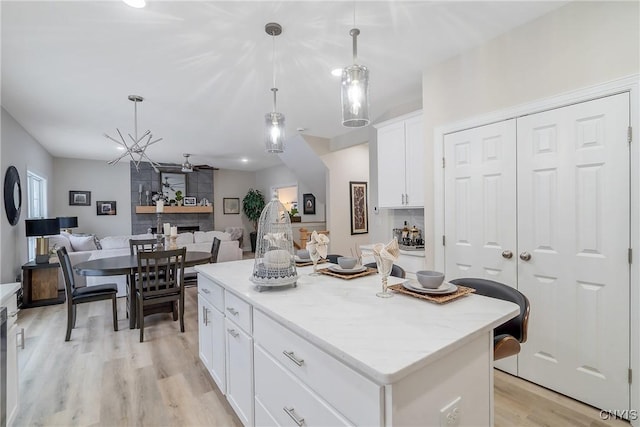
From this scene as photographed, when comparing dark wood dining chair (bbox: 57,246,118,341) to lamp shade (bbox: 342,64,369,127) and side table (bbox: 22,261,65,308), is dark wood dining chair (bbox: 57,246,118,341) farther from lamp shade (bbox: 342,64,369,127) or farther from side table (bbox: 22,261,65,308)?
lamp shade (bbox: 342,64,369,127)

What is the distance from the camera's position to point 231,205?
9.92m

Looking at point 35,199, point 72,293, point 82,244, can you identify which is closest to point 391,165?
point 72,293

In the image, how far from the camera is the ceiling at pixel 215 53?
204 centimetres

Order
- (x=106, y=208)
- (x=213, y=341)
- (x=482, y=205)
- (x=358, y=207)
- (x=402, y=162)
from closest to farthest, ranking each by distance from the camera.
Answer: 1. (x=213, y=341)
2. (x=482, y=205)
3. (x=402, y=162)
4. (x=358, y=207)
5. (x=106, y=208)

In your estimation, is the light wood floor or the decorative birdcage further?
the light wood floor

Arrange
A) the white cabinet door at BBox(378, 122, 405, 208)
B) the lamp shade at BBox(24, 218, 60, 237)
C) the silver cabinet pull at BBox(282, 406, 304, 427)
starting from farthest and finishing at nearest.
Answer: the lamp shade at BBox(24, 218, 60, 237)
the white cabinet door at BBox(378, 122, 405, 208)
the silver cabinet pull at BBox(282, 406, 304, 427)

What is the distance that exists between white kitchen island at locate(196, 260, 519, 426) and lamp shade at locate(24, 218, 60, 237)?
4.03m

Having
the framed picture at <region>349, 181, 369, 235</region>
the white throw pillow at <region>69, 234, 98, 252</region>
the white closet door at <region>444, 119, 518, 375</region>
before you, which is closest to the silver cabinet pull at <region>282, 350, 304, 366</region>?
the white closet door at <region>444, 119, 518, 375</region>

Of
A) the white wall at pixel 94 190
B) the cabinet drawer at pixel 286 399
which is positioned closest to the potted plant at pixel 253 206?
the white wall at pixel 94 190

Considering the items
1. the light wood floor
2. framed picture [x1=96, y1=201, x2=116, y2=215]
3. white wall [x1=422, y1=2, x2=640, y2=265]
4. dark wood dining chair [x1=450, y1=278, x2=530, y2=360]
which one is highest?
white wall [x1=422, y1=2, x2=640, y2=265]

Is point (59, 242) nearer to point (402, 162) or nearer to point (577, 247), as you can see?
point (402, 162)

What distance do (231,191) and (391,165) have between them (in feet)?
24.2

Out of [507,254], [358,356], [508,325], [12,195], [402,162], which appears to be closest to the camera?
[358,356]

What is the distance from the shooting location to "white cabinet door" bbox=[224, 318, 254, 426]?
5.22ft
